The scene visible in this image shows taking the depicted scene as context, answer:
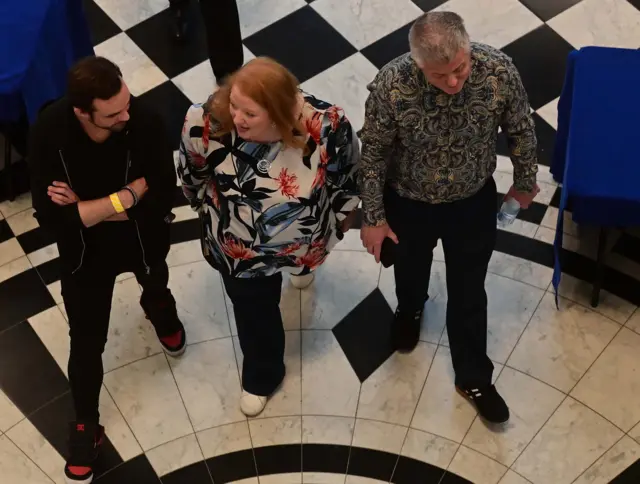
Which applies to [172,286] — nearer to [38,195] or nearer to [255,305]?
[255,305]

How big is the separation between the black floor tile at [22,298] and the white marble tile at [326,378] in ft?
2.96

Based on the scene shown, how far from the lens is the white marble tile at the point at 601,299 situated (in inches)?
106

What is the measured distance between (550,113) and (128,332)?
5.88ft

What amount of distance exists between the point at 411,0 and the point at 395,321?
1.60 m

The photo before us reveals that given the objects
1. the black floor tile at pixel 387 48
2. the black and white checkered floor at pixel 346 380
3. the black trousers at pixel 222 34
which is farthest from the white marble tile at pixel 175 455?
the black floor tile at pixel 387 48

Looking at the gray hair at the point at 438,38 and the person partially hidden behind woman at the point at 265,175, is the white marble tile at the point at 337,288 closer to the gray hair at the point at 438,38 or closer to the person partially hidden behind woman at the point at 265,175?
the person partially hidden behind woman at the point at 265,175

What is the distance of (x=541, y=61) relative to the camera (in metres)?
3.36

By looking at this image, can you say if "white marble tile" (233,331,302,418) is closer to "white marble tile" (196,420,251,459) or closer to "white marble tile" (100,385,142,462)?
"white marble tile" (196,420,251,459)

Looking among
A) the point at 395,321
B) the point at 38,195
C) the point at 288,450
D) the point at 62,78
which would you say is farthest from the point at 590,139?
the point at 62,78

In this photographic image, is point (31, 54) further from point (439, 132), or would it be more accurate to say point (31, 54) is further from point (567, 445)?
point (567, 445)

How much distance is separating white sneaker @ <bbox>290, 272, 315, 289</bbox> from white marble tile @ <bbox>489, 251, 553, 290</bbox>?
620 millimetres

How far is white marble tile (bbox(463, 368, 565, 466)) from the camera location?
8.09 feet

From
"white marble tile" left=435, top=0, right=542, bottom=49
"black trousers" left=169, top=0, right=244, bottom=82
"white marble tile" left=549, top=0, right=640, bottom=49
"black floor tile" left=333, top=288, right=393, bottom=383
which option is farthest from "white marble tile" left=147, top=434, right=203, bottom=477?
"white marble tile" left=549, top=0, right=640, bottom=49

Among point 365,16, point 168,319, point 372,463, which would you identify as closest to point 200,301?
point 168,319
